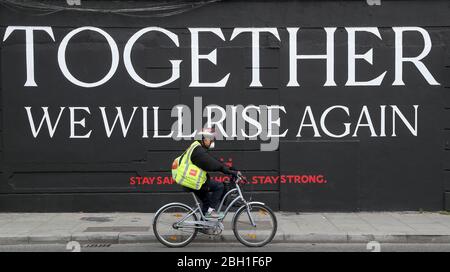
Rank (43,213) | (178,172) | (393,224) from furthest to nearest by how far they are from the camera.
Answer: (43,213) < (393,224) < (178,172)

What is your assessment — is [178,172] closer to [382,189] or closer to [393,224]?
[393,224]

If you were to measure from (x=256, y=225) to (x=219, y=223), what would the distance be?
0.59m

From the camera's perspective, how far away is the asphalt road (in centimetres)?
841

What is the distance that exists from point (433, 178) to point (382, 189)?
3.53ft

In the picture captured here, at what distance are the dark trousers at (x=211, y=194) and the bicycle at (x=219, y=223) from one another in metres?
0.10

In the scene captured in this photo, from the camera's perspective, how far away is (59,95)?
1117 cm

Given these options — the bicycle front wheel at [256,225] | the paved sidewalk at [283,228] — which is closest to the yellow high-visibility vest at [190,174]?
the bicycle front wheel at [256,225]

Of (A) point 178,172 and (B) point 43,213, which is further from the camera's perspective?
(B) point 43,213

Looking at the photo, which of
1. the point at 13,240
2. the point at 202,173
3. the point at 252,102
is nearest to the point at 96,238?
the point at 13,240

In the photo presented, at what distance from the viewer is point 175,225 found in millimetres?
8531

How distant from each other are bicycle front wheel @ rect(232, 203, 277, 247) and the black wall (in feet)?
8.46

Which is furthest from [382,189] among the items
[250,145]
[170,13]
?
[170,13]

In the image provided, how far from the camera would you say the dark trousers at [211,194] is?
8.58 metres

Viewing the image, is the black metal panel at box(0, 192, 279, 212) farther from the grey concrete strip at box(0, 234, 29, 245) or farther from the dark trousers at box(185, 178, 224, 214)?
the dark trousers at box(185, 178, 224, 214)
